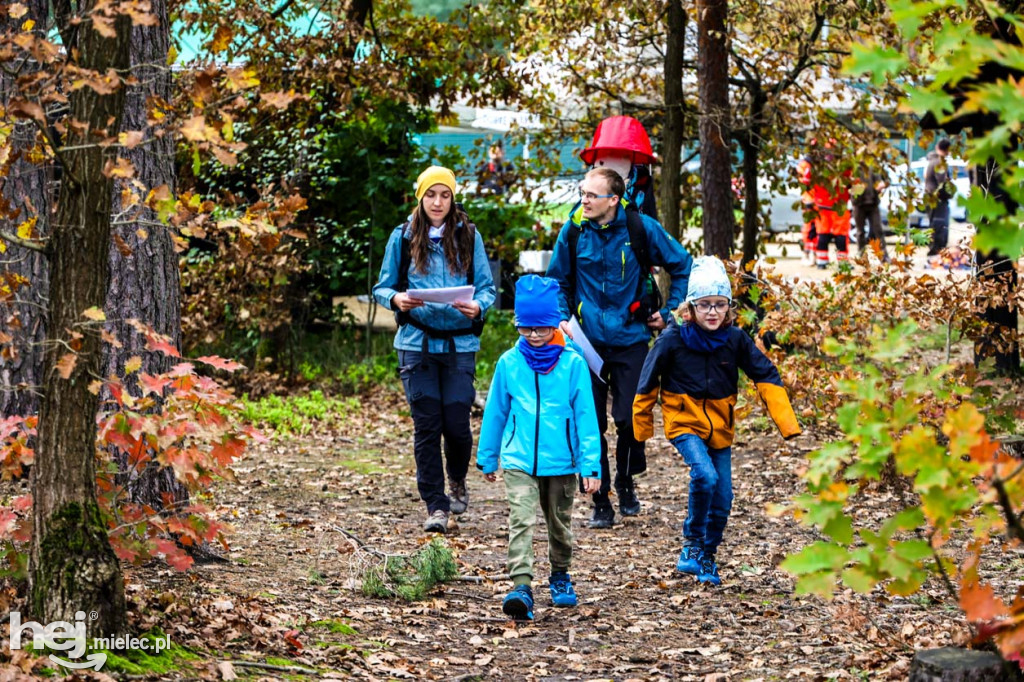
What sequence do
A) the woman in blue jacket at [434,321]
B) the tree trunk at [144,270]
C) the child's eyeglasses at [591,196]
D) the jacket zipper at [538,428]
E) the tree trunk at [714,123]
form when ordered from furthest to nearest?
the tree trunk at [714,123]
the woman in blue jacket at [434,321]
the child's eyeglasses at [591,196]
the jacket zipper at [538,428]
the tree trunk at [144,270]

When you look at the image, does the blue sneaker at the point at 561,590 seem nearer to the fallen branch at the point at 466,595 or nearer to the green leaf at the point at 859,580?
the fallen branch at the point at 466,595

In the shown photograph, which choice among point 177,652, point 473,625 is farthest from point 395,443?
point 177,652

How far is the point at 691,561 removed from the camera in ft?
21.6

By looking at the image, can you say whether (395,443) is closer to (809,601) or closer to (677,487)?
(677,487)

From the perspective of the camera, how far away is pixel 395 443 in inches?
430

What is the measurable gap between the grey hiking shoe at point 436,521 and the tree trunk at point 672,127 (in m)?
5.26

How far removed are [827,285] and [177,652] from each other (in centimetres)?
607

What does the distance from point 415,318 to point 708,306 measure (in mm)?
1869

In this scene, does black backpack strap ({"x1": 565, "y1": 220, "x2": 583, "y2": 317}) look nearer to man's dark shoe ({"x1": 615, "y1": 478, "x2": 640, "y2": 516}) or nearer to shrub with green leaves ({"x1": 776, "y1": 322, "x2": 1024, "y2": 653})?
man's dark shoe ({"x1": 615, "y1": 478, "x2": 640, "y2": 516})

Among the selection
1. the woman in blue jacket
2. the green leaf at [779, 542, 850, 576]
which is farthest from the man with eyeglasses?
the green leaf at [779, 542, 850, 576]

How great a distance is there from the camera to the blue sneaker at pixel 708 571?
6.49m

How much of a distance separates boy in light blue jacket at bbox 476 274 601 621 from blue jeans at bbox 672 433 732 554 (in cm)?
67

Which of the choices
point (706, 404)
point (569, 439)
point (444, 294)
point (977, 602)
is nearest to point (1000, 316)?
point (706, 404)

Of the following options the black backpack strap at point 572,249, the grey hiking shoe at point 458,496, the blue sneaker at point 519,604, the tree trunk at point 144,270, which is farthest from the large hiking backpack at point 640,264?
the tree trunk at point 144,270
